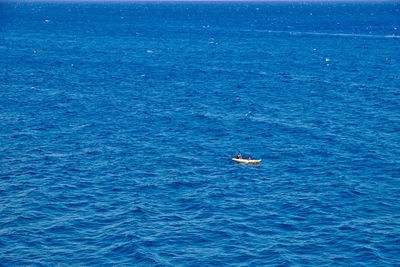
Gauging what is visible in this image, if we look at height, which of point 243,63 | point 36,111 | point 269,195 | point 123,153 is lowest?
point 269,195

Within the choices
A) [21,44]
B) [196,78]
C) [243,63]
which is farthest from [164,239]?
[21,44]

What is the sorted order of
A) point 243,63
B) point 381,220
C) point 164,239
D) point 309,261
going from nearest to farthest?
point 309,261 → point 164,239 → point 381,220 → point 243,63

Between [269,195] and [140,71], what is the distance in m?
88.6

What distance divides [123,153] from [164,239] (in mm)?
26871

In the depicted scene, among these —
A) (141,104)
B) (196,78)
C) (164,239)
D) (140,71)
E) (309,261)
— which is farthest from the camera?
(140,71)

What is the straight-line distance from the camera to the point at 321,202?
58125mm

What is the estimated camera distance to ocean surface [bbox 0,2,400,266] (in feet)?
159

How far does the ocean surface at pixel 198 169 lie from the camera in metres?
48.5

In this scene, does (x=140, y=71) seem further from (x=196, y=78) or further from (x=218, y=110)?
(x=218, y=110)

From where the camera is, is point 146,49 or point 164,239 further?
point 146,49

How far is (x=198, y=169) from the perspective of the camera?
6831 cm

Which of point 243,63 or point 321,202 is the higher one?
point 243,63

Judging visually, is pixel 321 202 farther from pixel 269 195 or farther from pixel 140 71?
pixel 140 71

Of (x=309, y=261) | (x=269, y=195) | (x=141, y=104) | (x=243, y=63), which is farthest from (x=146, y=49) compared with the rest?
(x=309, y=261)
